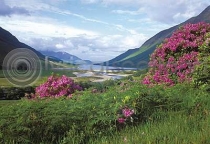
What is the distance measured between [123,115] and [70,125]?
161 cm

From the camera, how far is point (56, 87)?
15.7m

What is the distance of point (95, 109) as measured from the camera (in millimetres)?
9789

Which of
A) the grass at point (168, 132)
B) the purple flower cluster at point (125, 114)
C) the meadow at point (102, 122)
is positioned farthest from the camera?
the purple flower cluster at point (125, 114)

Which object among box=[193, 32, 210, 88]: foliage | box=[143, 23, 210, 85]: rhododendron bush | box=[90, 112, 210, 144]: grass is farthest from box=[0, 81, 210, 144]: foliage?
box=[143, 23, 210, 85]: rhododendron bush

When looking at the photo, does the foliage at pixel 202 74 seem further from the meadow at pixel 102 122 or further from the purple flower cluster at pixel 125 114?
the purple flower cluster at pixel 125 114

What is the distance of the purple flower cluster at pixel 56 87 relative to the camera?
15.7m

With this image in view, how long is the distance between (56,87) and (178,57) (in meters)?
6.66

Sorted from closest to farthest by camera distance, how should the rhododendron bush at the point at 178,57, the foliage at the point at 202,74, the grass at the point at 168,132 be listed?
1. the grass at the point at 168,132
2. the foliage at the point at 202,74
3. the rhododendron bush at the point at 178,57

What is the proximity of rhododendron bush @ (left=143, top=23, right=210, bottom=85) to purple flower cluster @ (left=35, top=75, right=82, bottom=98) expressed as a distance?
4.48 m

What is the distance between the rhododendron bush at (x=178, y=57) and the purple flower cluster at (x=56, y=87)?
14.7 ft

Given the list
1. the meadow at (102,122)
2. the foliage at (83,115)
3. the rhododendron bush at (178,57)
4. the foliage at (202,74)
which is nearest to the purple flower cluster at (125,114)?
the foliage at (83,115)

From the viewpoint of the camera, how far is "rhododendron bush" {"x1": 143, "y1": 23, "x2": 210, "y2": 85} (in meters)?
17.6

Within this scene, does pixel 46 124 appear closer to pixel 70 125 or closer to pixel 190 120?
pixel 70 125

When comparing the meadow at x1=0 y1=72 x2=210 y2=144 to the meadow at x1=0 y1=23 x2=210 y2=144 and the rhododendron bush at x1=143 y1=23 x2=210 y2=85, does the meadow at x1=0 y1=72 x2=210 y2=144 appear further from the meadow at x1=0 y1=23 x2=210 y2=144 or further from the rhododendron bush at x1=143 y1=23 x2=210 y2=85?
the rhododendron bush at x1=143 y1=23 x2=210 y2=85
